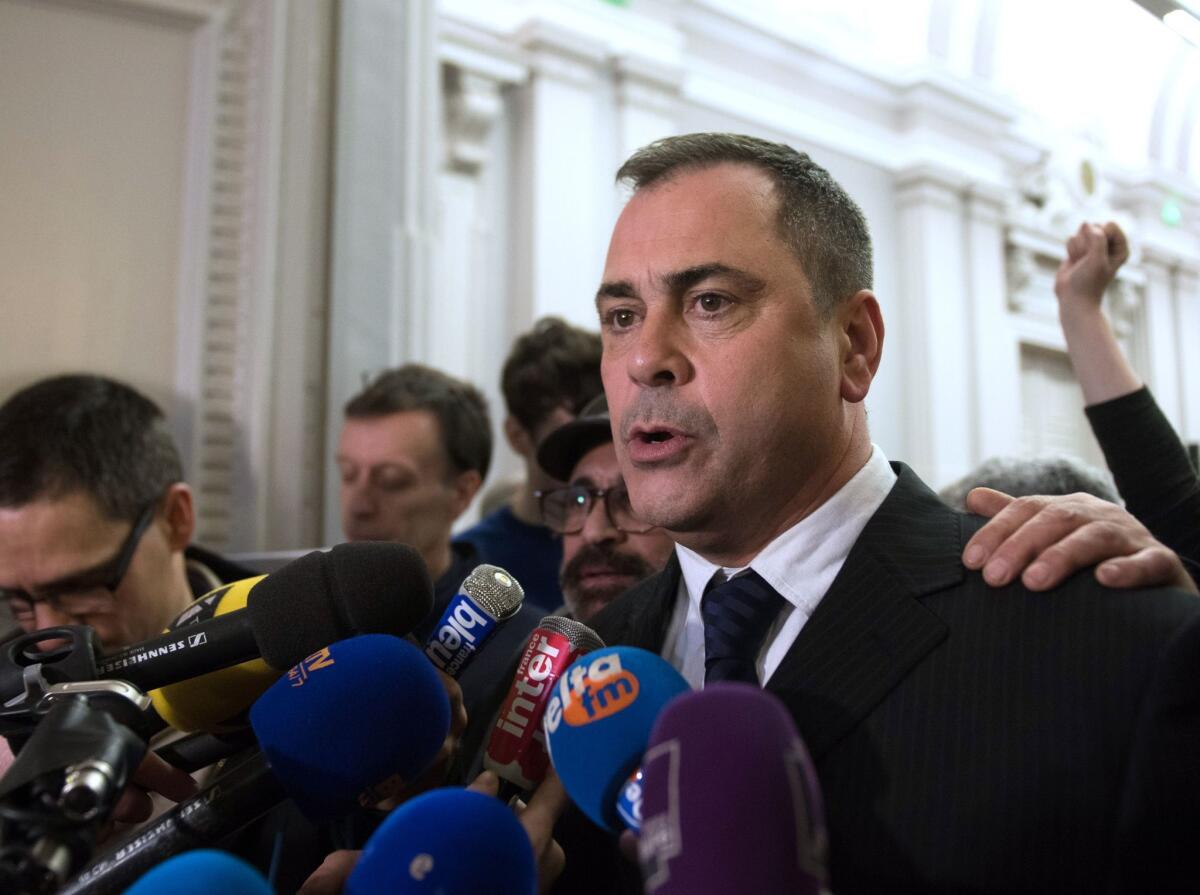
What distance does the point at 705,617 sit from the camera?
1192 mm

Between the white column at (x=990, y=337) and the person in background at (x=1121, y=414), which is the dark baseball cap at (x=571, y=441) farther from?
the white column at (x=990, y=337)

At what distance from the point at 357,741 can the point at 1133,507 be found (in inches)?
50.4

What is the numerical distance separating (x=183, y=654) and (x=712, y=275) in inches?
26.1

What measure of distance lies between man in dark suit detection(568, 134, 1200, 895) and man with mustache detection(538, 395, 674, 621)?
417 mm

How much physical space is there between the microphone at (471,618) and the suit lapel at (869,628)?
276mm

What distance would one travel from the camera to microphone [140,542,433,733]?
0.96m

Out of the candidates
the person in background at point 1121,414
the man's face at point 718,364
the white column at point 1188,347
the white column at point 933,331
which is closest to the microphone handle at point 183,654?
the man's face at point 718,364

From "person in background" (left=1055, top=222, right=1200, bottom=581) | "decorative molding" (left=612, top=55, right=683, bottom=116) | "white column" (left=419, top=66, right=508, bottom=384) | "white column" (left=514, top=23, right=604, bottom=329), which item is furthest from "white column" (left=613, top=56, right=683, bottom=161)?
"person in background" (left=1055, top=222, right=1200, bottom=581)

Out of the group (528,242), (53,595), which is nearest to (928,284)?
(528,242)

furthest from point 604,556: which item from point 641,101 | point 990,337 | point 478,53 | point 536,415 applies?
point 990,337

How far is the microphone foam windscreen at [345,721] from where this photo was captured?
923 mm

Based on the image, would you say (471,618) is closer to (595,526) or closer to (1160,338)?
(595,526)

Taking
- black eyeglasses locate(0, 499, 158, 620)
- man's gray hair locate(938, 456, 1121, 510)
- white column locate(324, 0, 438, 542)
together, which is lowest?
black eyeglasses locate(0, 499, 158, 620)

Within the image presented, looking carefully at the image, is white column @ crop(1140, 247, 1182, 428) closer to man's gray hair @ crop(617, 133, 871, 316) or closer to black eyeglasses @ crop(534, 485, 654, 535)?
black eyeglasses @ crop(534, 485, 654, 535)
